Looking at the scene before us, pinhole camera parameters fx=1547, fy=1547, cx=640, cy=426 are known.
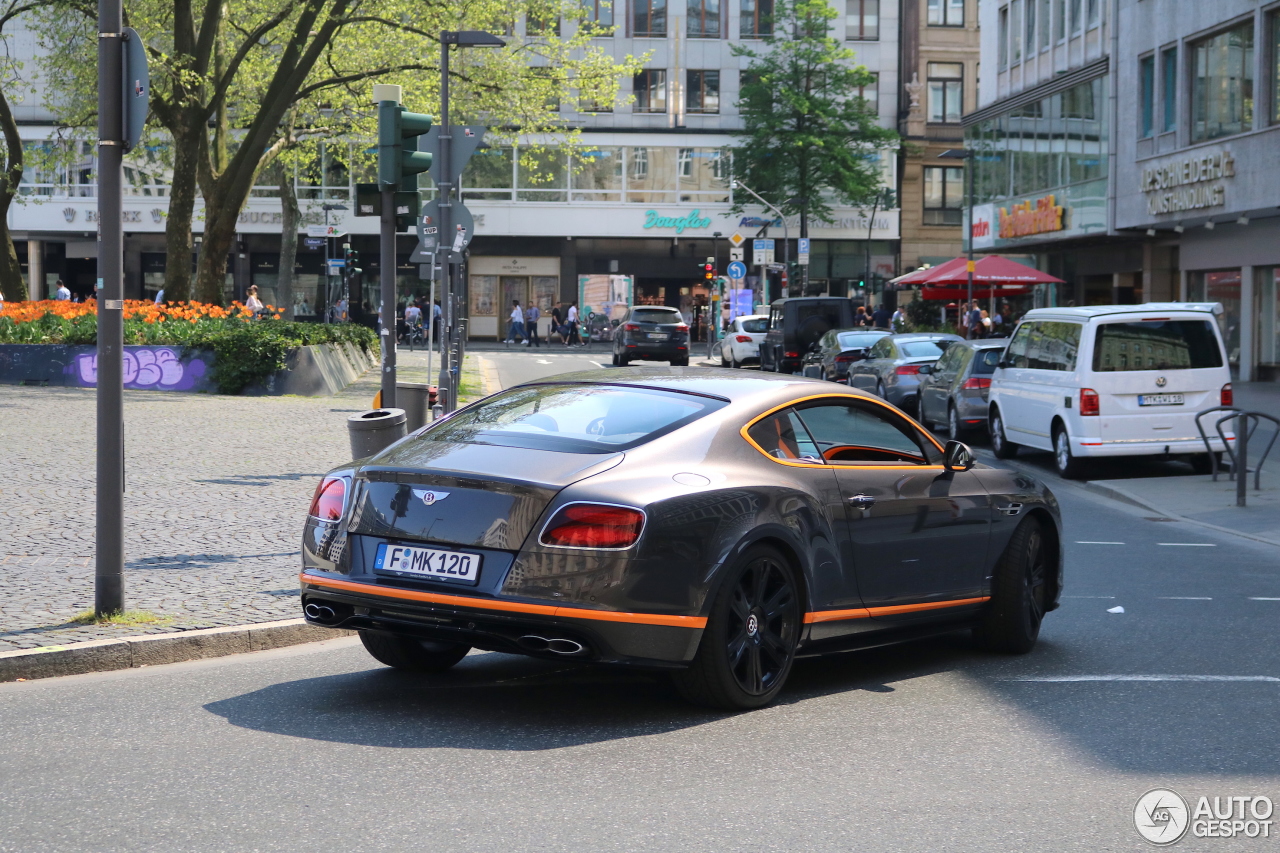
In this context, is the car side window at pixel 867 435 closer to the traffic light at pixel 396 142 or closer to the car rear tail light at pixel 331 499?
the car rear tail light at pixel 331 499

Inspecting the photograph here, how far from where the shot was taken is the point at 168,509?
38.6 feet

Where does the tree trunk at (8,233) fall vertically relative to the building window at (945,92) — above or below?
below

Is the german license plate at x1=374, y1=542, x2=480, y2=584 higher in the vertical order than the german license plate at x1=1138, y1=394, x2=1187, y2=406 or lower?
lower

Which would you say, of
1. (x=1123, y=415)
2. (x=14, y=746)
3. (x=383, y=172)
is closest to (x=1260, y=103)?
(x=1123, y=415)

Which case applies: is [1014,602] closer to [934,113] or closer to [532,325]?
[532,325]

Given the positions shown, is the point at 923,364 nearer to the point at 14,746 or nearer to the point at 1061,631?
the point at 1061,631

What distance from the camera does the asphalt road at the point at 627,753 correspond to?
4555 mm

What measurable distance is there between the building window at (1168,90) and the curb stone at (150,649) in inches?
1255

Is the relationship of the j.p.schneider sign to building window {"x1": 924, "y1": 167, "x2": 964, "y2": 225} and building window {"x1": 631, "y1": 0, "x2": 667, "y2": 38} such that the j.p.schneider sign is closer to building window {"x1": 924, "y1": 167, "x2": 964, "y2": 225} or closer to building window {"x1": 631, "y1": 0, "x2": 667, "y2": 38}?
building window {"x1": 631, "y1": 0, "x2": 667, "y2": 38}

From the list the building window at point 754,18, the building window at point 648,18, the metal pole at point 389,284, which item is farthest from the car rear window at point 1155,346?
the building window at point 754,18

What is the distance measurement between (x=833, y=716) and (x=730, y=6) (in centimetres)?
6422

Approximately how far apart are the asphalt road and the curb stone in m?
0.11

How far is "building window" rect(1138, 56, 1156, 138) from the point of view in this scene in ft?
120

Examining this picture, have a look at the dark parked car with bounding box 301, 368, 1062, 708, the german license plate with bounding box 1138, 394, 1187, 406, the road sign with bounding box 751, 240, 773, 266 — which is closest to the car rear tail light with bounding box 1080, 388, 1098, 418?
the german license plate with bounding box 1138, 394, 1187, 406
